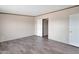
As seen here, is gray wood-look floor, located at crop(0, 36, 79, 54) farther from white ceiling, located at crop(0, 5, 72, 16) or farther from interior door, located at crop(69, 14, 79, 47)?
white ceiling, located at crop(0, 5, 72, 16)

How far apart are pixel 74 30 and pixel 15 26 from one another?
526 cm

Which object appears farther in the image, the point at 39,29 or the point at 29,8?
the point at 39,29

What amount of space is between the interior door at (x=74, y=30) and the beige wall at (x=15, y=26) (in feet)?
16.3

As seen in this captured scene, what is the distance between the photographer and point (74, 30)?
4.65 meters

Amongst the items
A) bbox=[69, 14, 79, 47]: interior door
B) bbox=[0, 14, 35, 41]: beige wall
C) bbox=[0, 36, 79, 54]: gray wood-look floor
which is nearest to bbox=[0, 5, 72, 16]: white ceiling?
bbox=[69, 14, 79, 47]: interior door

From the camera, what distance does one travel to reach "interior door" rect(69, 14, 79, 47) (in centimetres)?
447

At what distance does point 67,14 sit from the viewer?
511cm

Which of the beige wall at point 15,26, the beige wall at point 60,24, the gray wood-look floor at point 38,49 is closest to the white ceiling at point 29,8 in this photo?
the beige wall at point 60,24

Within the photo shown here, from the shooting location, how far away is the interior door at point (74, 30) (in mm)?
4473

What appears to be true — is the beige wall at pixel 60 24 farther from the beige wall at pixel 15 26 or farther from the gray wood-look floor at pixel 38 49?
the beige wall at pixel 15 26

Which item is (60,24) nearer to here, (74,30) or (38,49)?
(74,30)

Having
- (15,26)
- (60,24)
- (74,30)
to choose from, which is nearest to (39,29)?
(15,26)

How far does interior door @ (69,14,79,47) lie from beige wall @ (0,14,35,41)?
16.3 feet
